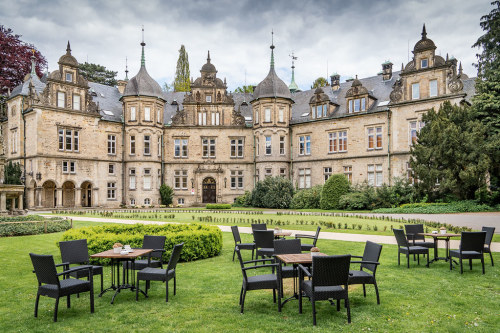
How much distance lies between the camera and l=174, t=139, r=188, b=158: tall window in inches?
1650

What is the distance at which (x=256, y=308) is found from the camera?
7289 millimetres

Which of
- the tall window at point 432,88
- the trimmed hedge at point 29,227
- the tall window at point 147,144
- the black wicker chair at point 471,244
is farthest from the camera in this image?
the tall window at point 147,144

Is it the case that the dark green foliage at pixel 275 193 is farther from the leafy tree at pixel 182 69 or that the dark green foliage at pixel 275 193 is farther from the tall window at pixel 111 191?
the leafy tree at pixel 182 69

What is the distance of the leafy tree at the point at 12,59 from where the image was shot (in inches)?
1653

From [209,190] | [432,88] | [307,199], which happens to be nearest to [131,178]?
[209,190]

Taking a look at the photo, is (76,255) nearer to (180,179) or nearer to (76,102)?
(76,102)

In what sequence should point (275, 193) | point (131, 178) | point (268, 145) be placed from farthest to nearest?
1. point (268, 145)
2. point (131, 178)
3. point (275, 193)

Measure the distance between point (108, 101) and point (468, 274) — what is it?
39.2m

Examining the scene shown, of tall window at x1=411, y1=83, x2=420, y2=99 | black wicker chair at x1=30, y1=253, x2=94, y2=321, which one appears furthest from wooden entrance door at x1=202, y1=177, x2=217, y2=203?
black wicker chair at x1=30, y1=253, x2=94, y2=321

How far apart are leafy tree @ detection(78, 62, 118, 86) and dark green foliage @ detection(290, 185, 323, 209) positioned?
39008 mm

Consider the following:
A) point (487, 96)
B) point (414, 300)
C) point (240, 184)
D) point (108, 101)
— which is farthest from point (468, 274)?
point (108, 101)

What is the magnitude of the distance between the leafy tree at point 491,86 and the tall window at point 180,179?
27305 millimetres

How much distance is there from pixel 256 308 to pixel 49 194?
1378 inches

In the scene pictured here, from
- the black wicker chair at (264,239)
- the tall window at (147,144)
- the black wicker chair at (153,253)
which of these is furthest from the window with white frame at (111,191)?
the black wicker chair at (153,253)
